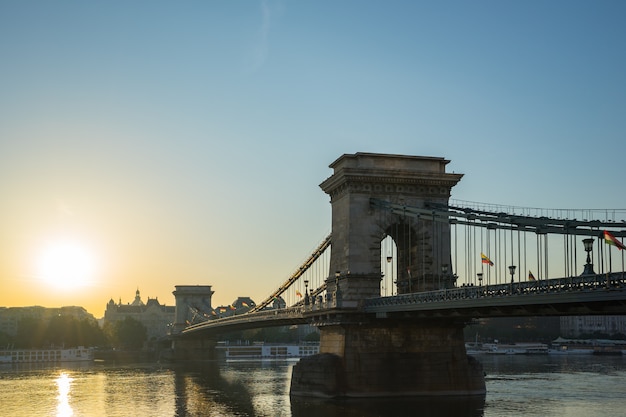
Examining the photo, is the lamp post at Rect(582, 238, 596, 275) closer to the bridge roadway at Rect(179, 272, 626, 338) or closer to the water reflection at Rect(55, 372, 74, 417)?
the bridge roadway at Rect(179, 272, 626, 338)

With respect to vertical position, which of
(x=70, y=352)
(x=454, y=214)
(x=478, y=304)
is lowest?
(x=70, y=352)

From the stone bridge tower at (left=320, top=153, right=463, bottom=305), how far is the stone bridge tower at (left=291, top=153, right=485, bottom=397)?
74 mm

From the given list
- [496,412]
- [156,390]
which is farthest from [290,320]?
[496,412]

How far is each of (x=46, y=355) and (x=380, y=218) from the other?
115m

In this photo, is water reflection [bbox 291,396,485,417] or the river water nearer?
water reflection [bbox 291,396,485,417]

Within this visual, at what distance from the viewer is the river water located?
177 ft

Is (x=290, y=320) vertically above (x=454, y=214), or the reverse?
(x=454, y=214)

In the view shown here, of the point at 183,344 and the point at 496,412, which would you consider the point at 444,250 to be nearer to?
Answer: the point at 496,412

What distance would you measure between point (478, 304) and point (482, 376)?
733 inches

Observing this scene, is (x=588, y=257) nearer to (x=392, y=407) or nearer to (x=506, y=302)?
(x=506, y=302)

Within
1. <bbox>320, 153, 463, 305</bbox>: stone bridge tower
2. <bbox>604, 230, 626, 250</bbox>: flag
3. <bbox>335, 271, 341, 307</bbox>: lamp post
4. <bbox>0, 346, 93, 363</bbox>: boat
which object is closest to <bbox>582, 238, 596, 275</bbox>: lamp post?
<bbox>604, 230, 626, 250</bbox>: flag

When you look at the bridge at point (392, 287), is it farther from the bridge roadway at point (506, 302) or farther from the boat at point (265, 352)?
the boat at point (265, 352)

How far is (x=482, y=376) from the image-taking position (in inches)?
A: 2430

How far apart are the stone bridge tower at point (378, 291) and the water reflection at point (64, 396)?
1596 centimetres
